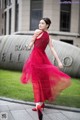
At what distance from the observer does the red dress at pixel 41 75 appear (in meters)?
5.96

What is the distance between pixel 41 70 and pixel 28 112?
0.75 m

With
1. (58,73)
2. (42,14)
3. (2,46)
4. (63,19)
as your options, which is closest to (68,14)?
(63,19)

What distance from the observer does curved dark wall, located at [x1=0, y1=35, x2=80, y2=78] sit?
11242mm

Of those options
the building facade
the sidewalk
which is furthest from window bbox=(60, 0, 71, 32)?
the sidewalk

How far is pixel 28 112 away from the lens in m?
6.25

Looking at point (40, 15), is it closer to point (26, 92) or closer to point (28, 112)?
point (26, 92)

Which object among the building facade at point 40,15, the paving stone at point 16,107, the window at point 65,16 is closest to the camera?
the paving stone at point 16,107

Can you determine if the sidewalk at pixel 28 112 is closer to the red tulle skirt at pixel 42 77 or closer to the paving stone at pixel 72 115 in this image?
the paving stone at pixel 72 115

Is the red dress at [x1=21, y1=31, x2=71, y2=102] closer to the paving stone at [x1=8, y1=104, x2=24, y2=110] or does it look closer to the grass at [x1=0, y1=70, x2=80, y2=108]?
the paving stone at [x1=8, y1=104, x2=24, y2=110]

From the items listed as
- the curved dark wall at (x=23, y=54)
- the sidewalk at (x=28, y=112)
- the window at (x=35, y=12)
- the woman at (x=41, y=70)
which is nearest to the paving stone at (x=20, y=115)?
the sidewalk at (x=28, y=112)

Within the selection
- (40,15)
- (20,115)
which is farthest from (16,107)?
Result: (40,15)

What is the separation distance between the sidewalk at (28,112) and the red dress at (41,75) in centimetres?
30

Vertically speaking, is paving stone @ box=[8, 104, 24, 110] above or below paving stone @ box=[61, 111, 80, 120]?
above

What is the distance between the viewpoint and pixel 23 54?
39.5 feet
